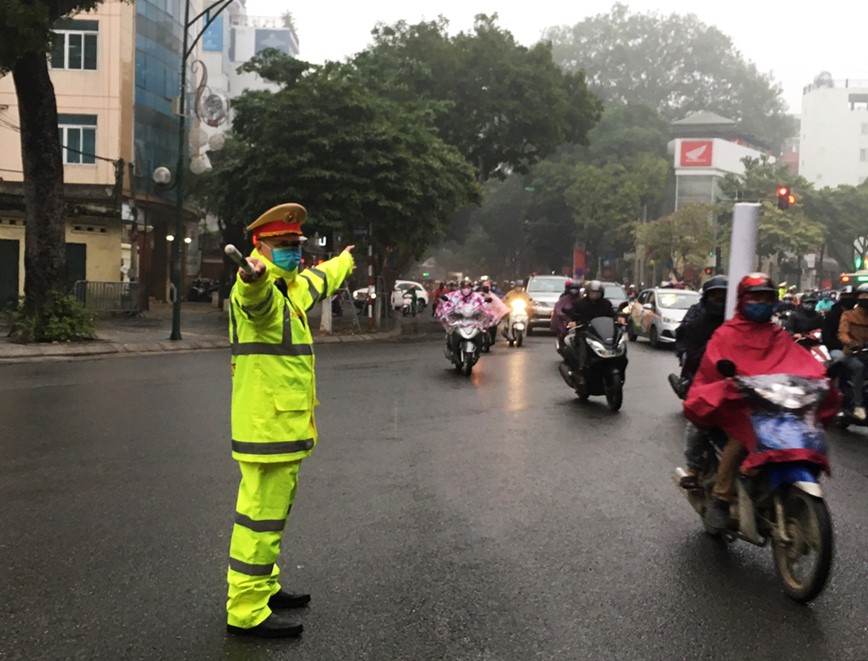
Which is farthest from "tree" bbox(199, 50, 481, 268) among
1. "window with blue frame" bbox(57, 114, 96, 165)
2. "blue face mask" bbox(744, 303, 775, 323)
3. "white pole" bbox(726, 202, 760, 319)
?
"blue face mask" bbox(744, 303, 775, 323)

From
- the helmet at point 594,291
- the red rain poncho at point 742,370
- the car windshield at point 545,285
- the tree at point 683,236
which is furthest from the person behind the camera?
the tree at point 683,236

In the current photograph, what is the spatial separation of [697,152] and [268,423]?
7236 centimetres

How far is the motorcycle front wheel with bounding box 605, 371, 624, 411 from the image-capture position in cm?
1162

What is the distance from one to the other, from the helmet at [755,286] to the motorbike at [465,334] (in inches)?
395

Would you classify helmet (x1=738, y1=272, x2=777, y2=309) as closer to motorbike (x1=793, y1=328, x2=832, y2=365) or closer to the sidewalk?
motorbike (x1=793, y1=328, x2=832, y2=365)

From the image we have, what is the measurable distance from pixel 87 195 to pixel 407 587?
29285 mm

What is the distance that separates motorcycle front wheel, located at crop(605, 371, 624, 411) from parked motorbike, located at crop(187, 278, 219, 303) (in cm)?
3674

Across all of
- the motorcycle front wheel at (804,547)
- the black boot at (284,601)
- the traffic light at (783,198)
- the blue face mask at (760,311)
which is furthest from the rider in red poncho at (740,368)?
the traffic light at (783,198)

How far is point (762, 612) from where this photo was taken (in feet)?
14.9

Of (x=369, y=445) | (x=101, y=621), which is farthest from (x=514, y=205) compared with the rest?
(x=101, y=621)

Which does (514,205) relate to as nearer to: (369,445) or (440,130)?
(440,130)

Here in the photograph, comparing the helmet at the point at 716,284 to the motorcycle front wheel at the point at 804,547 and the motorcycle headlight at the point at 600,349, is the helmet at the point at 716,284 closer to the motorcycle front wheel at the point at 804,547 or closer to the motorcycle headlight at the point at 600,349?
the motorcycle front wheel at the point at 804,547

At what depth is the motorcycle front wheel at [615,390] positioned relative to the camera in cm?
1162

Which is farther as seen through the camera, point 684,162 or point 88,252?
point 684,162
